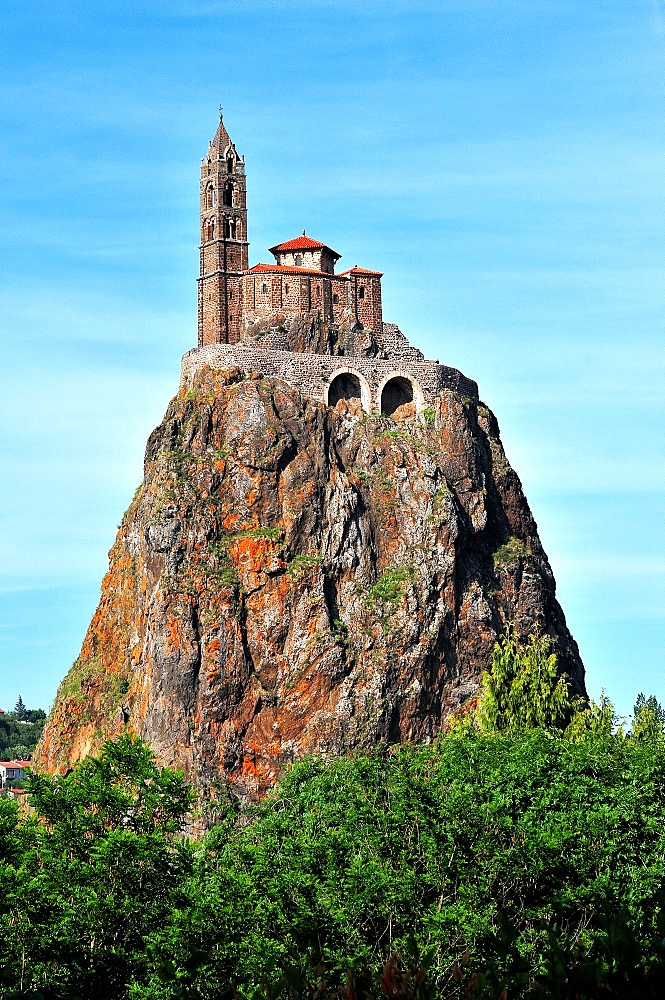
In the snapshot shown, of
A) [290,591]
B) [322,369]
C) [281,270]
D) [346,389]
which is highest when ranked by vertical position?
[281,270]

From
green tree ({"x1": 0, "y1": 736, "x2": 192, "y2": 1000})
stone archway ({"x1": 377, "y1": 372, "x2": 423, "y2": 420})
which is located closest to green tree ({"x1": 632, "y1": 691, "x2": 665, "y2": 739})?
green tree ({"x1": 0, "y1": 736, "x2": 192, "y2": 1000})

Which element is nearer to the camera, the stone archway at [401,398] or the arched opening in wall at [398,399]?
the stone archway at [401,398]

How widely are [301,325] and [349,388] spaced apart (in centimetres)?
602

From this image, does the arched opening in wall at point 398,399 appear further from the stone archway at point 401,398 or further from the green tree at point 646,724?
the green tree at point 646,724

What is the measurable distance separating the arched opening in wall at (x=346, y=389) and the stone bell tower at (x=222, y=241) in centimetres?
804

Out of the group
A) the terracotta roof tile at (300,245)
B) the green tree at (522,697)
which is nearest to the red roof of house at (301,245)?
the terracotta roof tile at (300,245)

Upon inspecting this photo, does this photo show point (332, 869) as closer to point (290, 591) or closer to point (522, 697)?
point (522, 697)

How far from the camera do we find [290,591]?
102 m

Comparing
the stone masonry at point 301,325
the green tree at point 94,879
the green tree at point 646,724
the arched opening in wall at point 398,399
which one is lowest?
the green tree at point 94,879

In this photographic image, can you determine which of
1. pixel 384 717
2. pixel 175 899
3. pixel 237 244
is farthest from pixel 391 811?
pixel 237 244

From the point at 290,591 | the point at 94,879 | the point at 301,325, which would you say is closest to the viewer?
the point at 94,879

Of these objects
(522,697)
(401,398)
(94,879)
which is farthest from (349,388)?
(94,879)

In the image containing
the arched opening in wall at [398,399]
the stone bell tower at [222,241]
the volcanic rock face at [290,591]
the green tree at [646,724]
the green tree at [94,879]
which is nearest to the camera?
the green tree at [94,879]

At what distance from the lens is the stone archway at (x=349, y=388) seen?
4190 inches
